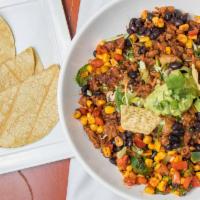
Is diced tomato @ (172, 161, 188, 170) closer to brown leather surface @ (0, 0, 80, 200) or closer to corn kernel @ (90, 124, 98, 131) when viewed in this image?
corn kernel @ (90, 124, 98, 131)

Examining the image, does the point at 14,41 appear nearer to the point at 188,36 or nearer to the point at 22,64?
the point at 22,64

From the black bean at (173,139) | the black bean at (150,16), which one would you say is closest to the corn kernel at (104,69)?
the black bean at (150,16)

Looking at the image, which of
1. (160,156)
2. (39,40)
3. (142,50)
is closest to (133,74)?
(142,50)

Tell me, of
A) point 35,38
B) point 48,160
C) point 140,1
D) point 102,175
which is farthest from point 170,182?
point 35,38

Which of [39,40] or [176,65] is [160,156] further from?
[39,40]

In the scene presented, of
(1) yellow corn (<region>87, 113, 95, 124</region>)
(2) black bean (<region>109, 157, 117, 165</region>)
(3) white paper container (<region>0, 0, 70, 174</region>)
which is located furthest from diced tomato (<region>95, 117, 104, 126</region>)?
(3) white paper container (<region>0, 0, 70, 174</region>)

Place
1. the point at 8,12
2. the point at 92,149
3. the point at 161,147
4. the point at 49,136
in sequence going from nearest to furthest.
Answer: the point at 161,147, the point at 92,149, the point at 49,136, the point at 8,12
